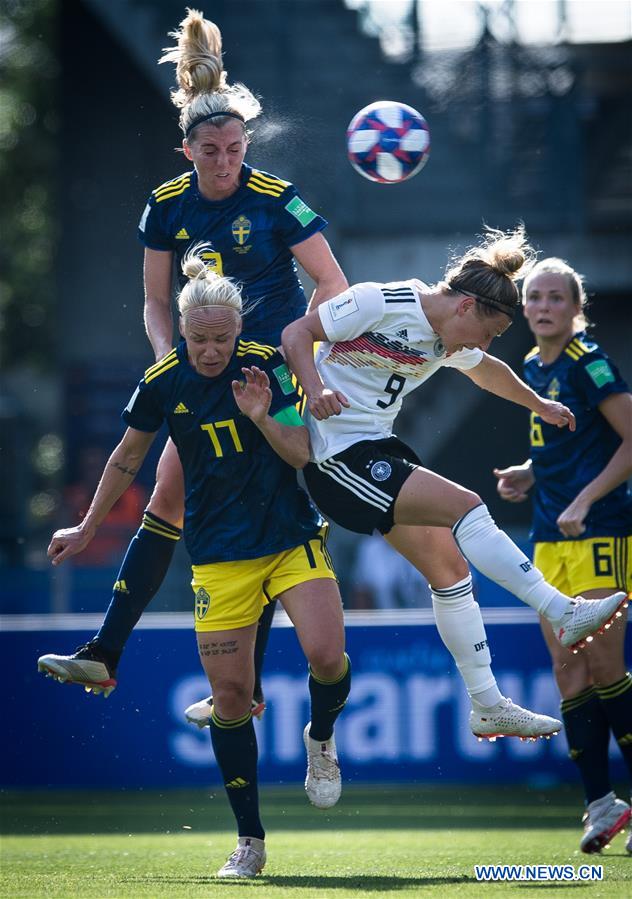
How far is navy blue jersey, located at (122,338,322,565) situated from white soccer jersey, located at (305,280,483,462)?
18 cm

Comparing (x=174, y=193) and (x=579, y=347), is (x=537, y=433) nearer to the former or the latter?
(x=579, y=347)

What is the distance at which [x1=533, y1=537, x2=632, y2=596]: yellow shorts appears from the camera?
21.6 ft

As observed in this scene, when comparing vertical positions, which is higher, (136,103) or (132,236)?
(136,103)

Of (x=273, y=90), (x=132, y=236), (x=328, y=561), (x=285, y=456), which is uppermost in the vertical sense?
(x=273, y=90)

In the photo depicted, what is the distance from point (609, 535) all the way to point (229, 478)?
1951mm

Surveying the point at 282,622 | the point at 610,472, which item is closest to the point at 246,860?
the point at 610,472

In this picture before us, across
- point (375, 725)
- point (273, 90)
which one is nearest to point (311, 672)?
point (375, 725)

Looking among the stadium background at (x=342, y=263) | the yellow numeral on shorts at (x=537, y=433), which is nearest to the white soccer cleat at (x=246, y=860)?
the yellow numeral on shorts at (x=537, y=433)

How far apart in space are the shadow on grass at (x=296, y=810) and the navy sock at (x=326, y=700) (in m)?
2.16

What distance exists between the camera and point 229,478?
558cm

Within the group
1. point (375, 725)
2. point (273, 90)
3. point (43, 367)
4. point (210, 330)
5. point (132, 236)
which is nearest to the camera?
point (210, 330)

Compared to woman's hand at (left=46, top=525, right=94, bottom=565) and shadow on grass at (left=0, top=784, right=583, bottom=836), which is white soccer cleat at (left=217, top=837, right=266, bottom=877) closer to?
woman's hand at (left=46, top=525, right=94, bottom=565)

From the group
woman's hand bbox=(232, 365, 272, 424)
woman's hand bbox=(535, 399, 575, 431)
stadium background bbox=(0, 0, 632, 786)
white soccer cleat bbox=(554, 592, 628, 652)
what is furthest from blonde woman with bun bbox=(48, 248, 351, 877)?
stadium background bbox=(0, 0, 632, 786)

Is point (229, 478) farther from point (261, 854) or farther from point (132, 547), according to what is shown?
point (261, 854)
